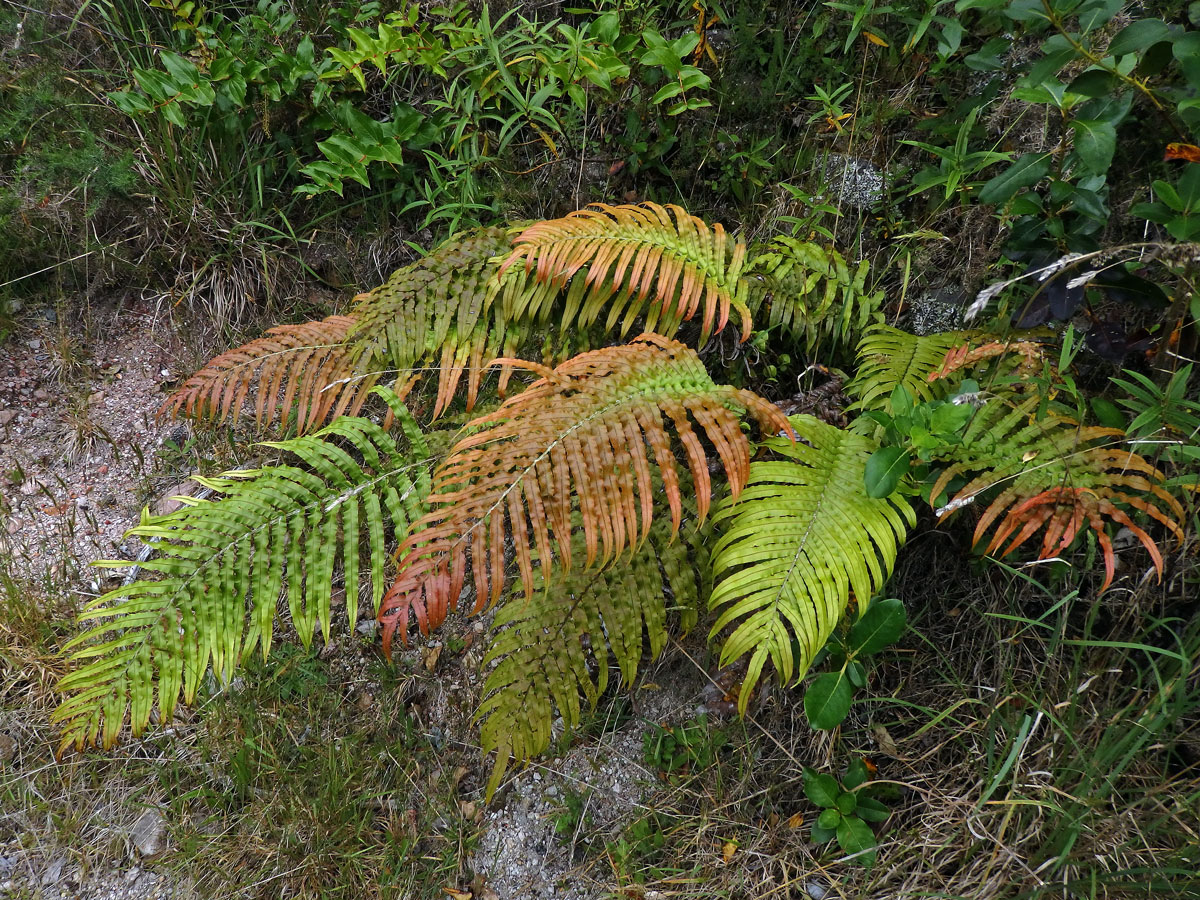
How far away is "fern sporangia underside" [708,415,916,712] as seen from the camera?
1.84m

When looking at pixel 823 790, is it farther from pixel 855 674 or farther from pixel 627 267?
pixel 627 267

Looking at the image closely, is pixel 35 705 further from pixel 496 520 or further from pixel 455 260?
pixel 455 260

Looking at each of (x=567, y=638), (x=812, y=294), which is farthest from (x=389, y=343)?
(x=812, y=294)

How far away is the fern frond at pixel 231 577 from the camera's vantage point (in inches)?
81.5

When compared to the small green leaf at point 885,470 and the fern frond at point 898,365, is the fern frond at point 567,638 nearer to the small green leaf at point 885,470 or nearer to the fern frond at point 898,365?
the small green leaf at point 885,470

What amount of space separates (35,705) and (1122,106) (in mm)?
3613

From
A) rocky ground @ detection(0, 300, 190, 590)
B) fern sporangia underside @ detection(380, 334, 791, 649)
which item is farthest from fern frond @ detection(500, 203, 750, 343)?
rocky ground @ detection(0, 300, 190, 590)

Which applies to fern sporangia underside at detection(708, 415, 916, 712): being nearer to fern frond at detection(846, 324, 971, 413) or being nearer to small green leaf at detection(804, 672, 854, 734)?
small green leaf at detection(804, 672, 854, 734)

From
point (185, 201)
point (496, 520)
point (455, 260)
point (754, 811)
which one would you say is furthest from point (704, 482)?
point (185, 201)

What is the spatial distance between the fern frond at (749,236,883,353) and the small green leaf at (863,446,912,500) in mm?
721

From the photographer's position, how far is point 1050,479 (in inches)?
75.1

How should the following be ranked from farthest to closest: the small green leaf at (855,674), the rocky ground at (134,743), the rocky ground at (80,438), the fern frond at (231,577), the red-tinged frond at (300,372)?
1. the rocky ground at (80,438)
2. the red-tinged frond at (300,372)
3. the rocky ground at (134,743)
4. the fern frond at (231,577)
5. the small green leaf at (855,674)

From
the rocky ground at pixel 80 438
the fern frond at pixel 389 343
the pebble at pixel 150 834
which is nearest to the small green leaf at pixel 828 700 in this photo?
the fern frond at pixel 389 343

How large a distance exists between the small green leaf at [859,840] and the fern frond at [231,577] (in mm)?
1383
